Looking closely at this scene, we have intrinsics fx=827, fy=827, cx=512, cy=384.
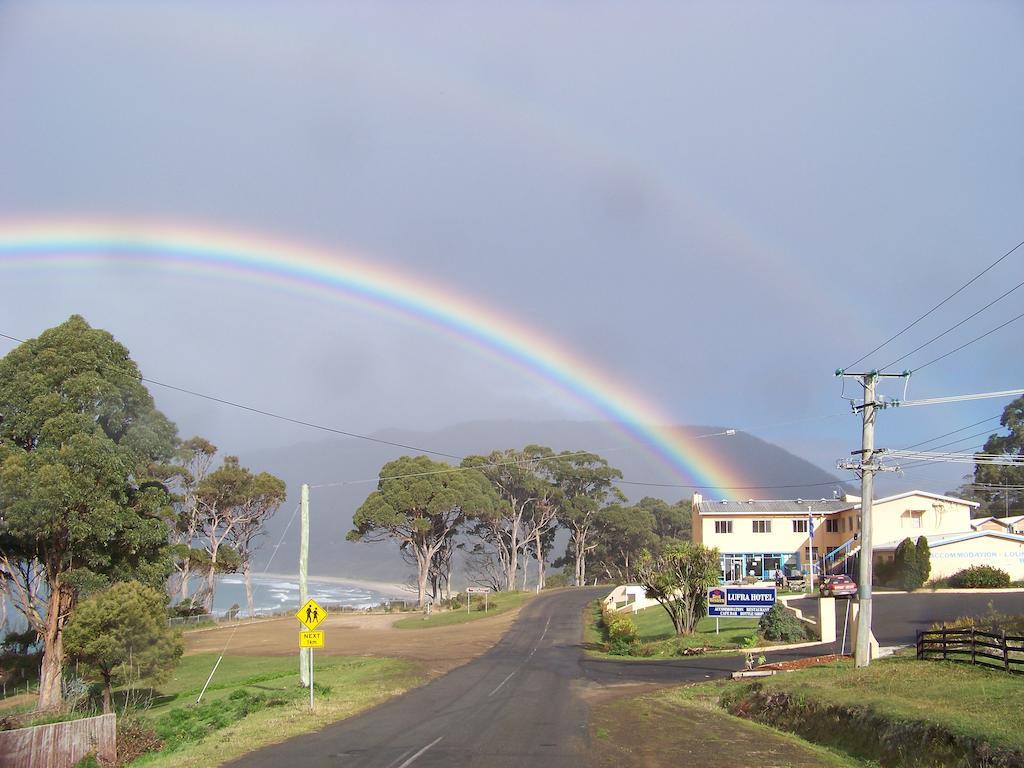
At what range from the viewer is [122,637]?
2898 centimetres

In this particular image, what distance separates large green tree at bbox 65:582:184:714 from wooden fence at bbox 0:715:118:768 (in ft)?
36.2

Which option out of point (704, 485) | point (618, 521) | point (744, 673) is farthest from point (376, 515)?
point (744, 673)

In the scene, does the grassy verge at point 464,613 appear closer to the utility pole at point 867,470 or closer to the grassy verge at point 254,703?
the grassy verge at point 254,703

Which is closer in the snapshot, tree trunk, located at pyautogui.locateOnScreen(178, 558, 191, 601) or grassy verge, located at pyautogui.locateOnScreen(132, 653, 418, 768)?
grassy verge, located at pyautogui.locateOnScreen(132, 653, 418, 768)

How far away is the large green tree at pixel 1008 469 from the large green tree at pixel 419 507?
57485 millimetres

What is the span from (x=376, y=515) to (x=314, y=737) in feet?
204

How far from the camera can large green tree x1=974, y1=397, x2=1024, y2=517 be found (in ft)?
313

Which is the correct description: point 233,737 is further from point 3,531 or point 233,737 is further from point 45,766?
point 3,531

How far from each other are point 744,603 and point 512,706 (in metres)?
19.2

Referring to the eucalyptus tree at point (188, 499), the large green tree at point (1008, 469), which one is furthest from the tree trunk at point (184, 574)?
the large green tree at point (1008, 469)

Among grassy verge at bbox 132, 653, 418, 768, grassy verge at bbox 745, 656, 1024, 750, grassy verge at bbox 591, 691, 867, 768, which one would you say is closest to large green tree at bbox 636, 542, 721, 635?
grassy verge at bbox 132, 653, 418, 768

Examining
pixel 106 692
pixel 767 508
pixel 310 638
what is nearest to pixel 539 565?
pixel 767 508

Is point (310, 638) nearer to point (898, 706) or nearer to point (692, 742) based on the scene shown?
point (692, 742)

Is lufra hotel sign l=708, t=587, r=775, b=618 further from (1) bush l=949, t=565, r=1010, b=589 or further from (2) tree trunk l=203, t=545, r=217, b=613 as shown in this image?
(2) tree trunk l=203, t=545, r=217, b=613
